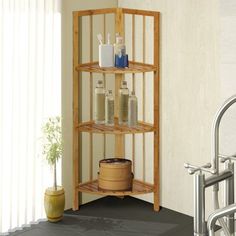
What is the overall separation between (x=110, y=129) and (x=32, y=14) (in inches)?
36.9

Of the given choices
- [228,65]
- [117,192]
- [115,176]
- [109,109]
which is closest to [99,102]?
[109,109]

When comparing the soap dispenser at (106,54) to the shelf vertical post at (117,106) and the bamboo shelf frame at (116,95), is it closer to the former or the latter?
the bamboo shelf frame at (116,95)

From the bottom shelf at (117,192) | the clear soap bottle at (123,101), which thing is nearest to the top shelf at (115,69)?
the clear soap bottle at (123,101)

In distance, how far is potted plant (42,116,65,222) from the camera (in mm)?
3420

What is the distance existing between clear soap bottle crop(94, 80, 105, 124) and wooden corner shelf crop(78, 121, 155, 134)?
64 millimetres

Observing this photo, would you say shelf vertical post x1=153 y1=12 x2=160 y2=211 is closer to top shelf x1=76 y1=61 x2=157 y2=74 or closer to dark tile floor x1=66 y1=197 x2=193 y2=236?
top shelf x1=76 y1=61 x2=157 y2=74

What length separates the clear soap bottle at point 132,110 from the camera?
3.58 metres

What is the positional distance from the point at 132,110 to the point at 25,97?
0.75 meters

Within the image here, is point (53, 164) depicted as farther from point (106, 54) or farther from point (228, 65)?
point (228, 65)

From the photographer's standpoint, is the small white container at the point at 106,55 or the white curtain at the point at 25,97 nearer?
the white curtain at the point at 25,97

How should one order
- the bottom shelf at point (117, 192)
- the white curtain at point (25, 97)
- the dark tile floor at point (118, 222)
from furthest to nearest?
the bottom shelf at point (117, 192) < the dark tile floor at point (118, 222) < the white curtain at point (25, 97)

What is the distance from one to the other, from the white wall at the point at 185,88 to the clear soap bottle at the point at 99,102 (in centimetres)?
45

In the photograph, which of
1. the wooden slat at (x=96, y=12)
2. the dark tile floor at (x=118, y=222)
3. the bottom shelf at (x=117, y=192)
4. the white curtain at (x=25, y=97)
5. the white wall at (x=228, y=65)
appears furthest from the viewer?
the bottom shelf at (x=117, y=192)

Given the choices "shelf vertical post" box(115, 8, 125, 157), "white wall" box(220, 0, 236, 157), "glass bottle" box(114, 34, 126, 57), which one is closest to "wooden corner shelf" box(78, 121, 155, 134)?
"shelf vertical post" box(115, 8, 125, 157)
